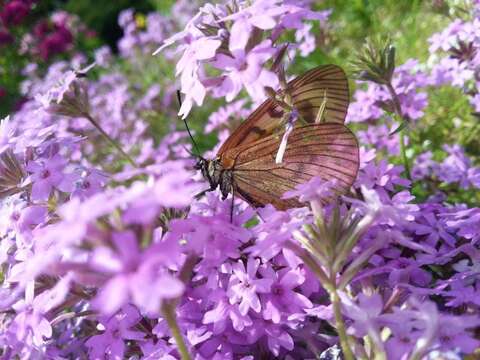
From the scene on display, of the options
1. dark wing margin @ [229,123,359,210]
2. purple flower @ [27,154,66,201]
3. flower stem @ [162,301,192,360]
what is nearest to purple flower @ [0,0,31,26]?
purple flower @ [27,154,66,201]

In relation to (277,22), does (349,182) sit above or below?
below

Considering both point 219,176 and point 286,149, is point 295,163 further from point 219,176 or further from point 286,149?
point 219,176

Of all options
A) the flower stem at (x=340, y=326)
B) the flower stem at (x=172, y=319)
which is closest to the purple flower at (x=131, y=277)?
the flower stem at (x=172, y=319)

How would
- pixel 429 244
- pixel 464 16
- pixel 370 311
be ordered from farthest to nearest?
pixel 464 16, pixel 429 244, pixel 370 311

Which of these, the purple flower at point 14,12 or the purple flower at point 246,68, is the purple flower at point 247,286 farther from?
the purple flower at point 14,12

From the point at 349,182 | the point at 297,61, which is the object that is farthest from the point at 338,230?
the point at 297,61

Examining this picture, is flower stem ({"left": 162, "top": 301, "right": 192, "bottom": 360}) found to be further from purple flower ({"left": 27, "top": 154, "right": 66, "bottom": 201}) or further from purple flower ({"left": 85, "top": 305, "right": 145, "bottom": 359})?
purple flower ({"left": 27, "top": 154, "right": 66, "bottom": 201})

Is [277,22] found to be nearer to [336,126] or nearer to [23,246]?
[336,126]
